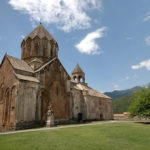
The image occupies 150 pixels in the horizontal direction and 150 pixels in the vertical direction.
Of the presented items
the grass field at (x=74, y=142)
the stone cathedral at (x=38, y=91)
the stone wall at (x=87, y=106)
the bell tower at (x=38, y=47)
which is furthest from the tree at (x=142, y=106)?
the bell tower at (x=38, y=47)

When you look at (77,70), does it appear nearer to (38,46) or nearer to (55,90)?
(38,46)

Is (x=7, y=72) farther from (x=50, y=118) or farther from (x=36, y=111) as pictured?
(x=50, y=118)

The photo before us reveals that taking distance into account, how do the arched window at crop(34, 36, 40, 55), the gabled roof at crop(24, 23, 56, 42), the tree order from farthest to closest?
the gabled roof at crop(24, 23, 56, 42), the arched window at crop(34, 36, 40, 55), the tree

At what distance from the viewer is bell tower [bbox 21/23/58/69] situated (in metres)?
29.4

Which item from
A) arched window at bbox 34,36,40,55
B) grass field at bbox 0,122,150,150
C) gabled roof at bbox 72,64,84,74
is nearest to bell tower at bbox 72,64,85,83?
gabled roof at bbox 72,64,84,74

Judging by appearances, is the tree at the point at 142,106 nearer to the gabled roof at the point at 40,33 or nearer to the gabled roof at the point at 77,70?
the gabled roof at the point at 77,70

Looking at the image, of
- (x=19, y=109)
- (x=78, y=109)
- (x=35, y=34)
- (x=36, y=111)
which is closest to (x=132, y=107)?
(x=78, y=109)

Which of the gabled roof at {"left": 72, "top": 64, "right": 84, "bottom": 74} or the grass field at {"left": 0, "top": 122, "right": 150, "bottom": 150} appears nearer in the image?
the grass field at {"left": 0, "top": 122, "right": 150, "bottom": 150}

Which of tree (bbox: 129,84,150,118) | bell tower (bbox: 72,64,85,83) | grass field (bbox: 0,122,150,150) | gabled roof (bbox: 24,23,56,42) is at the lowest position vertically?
grass field (bbox: 0,122,150,150)

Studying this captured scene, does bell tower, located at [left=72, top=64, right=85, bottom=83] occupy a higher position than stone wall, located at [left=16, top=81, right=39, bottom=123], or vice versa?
bell tower, located at [left=72, top=64, right=85, bottom=83]

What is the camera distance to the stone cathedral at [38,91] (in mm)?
19938

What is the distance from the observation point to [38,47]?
29781mm

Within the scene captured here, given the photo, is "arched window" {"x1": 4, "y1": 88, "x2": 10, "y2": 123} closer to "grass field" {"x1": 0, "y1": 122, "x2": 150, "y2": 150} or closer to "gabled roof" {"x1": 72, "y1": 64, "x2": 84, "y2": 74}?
"grass field" {"x1": 0, "y1": 122, "x2": 150, "y2": 150}

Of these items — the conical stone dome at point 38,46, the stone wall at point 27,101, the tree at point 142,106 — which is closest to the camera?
the stone wall at point 27,101
